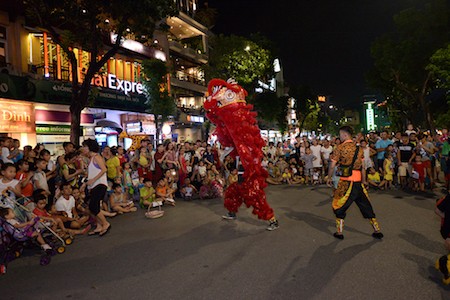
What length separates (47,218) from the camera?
17.4 ft

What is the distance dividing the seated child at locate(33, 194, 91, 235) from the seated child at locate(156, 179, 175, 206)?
8.97ft

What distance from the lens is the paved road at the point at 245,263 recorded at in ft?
11.4

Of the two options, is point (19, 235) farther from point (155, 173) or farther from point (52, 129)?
point (52, 129)

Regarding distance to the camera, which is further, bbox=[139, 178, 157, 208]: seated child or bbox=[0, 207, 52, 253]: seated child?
bbox=[139, 178, 157, 208]: seated child

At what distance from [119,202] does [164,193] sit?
1.23 metres

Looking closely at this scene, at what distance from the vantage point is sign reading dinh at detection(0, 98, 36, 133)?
12984 mm

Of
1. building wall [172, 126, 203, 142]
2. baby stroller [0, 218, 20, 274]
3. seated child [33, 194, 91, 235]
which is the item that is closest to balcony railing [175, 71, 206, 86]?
building wall [172, 126, 203, 142]

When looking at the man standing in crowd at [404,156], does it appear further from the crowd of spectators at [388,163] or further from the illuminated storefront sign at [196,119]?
the illuminated storefront sign at [196,119]

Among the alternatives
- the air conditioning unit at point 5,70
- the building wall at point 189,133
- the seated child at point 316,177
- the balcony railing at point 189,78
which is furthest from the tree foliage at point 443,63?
the air conditioning unit at point 5,70

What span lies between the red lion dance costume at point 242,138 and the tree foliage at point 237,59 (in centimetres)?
2087

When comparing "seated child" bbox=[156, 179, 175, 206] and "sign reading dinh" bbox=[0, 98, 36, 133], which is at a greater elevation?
"sign reading dinh" bbox=[0, 98, 36, 133]

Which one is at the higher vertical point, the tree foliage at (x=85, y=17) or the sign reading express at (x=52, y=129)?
the tree foliage at (x=85, y=17)

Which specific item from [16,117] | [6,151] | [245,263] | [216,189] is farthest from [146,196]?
[16,117]

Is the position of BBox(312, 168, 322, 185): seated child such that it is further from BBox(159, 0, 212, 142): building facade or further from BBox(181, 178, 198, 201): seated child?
BBox(159, 0, 212, 142): building facade
